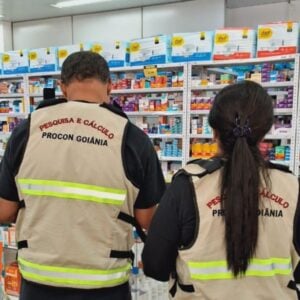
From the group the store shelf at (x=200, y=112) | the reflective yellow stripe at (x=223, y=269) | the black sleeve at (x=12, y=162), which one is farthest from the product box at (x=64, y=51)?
the reflective yellow stripe at (x=223, y=269)

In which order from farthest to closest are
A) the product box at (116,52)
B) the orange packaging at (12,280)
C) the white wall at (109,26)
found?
the white wall at (109,26) < the product box at (116,52) < the orange packaging at (12,280)

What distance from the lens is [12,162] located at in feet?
4.64

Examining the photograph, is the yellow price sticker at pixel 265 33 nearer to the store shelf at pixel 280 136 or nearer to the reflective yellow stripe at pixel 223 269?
the store shelf at pixel 280 136

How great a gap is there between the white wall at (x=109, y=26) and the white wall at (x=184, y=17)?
0.74 feet

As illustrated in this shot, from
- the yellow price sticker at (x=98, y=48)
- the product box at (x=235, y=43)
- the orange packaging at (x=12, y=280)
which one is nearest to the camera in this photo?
the orange packaging at (x=12, y=280)

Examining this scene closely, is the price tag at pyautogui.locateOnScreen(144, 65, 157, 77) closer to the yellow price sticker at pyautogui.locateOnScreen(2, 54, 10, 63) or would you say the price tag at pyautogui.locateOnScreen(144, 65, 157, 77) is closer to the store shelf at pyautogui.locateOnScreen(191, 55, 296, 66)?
the store shelf at pyautogui.locateOnScreen(191, 55, 296, 66)

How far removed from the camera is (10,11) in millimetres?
7750

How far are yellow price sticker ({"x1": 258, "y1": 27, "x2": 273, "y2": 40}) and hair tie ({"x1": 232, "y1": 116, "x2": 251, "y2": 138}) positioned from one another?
9.65ft

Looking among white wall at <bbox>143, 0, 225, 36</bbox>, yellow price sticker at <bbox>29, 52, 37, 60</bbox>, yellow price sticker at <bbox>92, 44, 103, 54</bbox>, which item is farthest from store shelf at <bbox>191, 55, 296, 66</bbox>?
white wall at <bbox>143, 0, 225, 36</bbox>

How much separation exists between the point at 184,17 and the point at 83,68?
6109 mm

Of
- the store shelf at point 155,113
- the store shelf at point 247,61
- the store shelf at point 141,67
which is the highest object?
the store shelf at point 247,61

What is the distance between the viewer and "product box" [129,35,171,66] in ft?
14.3

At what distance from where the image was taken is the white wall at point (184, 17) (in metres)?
6.78

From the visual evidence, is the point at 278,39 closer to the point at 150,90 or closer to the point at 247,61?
the point at 247,61
